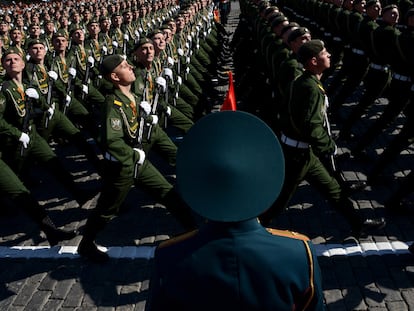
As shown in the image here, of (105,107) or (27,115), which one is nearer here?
(105,107)

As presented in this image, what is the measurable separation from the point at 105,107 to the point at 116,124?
19 centimetres

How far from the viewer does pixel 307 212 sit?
5188mm

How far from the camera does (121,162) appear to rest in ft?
13.7

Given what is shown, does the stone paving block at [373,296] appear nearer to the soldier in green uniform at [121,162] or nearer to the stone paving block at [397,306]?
the stone paving block at [397,306]

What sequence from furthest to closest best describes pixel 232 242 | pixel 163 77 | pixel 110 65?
1. pixel 163 77
2. pixel 110 65
3. pixel 232 242

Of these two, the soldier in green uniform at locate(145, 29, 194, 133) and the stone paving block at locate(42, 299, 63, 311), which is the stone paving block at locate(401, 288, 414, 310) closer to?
the stone paving block at locate(42, 299, 63, 311)

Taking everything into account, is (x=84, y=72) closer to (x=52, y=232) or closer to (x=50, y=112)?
(x=50, y=112)

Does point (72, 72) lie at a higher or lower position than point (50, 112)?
lower

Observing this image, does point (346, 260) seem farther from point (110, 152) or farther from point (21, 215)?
point (21, 215)

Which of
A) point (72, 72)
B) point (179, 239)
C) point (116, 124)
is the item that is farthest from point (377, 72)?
point (179, 239)

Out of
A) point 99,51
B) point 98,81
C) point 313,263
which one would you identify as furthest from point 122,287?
point 99,51

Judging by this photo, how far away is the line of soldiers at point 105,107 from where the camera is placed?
4.30 m

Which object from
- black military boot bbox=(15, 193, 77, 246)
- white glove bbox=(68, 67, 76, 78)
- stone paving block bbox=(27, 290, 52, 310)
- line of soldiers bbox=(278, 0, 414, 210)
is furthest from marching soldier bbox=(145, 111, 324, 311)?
white glove bbox=(68, 67, 76, 78)

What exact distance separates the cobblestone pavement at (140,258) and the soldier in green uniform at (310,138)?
1.14 ft
